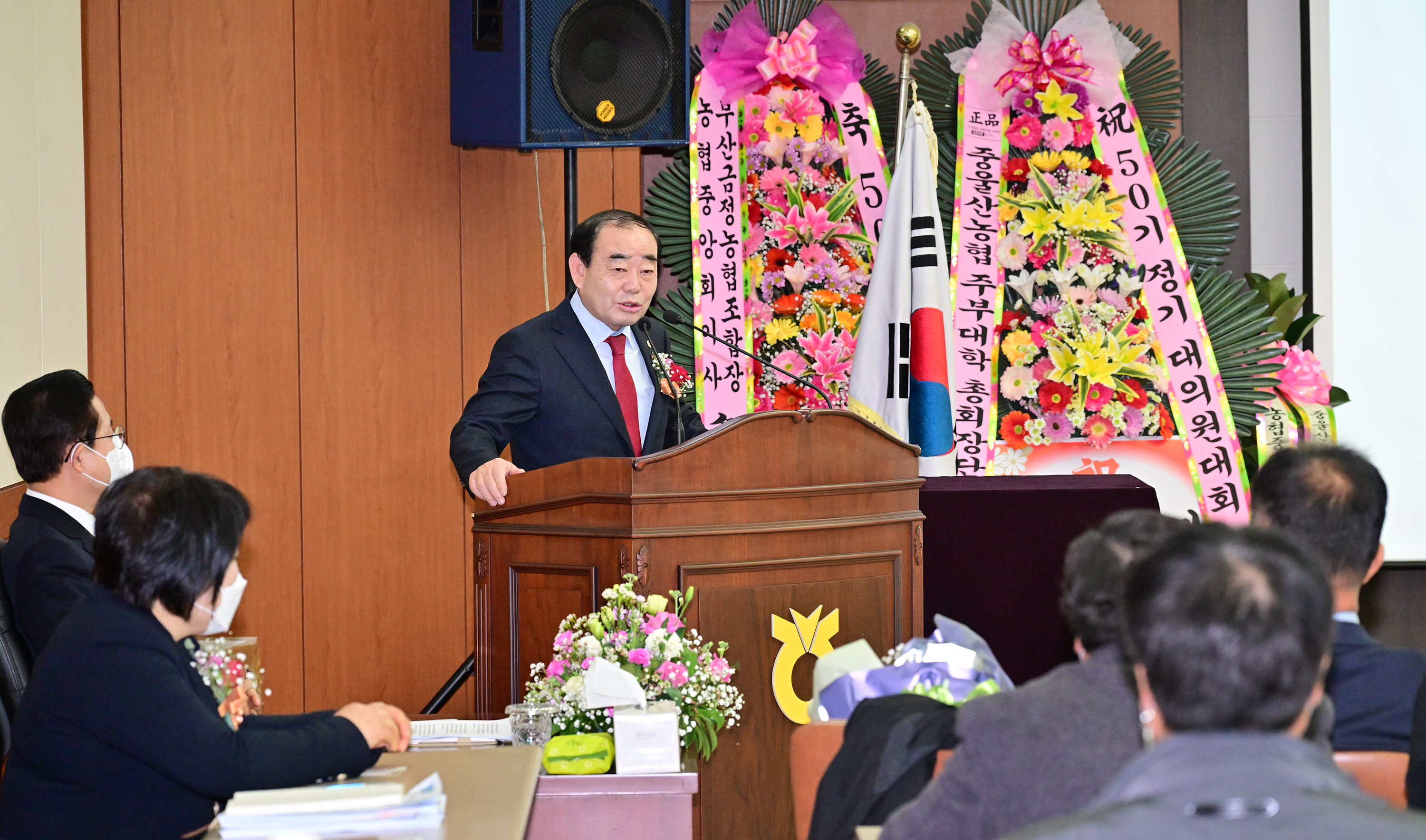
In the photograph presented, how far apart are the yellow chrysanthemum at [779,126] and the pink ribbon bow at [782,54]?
13 cm

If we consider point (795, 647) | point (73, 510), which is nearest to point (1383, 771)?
point (795, 647)

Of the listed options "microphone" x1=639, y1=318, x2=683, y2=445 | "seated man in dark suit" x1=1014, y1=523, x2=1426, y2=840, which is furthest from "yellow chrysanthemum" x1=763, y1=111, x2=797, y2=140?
"seated man in dark suit" x1=1014, y1=523, x2=1426, y2=840

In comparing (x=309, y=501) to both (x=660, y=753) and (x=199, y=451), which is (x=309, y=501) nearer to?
(x=199, y=451)

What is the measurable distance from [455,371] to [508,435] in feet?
5.05

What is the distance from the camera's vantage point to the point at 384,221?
4508 mm

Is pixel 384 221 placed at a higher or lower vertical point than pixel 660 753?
higher

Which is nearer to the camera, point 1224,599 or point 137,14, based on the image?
point 1224,599

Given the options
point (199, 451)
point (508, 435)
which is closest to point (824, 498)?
point (508, 435)

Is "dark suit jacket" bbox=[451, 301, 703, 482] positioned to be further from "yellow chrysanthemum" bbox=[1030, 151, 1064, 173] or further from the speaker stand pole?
"yellow chrysanthemum" bbox=[1030, 151, 1064, 173]

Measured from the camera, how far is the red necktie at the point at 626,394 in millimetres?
3246

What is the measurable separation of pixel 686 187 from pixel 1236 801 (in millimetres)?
4027

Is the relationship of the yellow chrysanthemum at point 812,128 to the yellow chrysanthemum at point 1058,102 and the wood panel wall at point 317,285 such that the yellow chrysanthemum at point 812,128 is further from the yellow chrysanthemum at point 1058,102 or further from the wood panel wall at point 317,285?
the yellow chrysanthemum at point 1058,102

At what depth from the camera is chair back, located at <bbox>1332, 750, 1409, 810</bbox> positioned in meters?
1.51

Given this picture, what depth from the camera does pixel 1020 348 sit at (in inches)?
181
